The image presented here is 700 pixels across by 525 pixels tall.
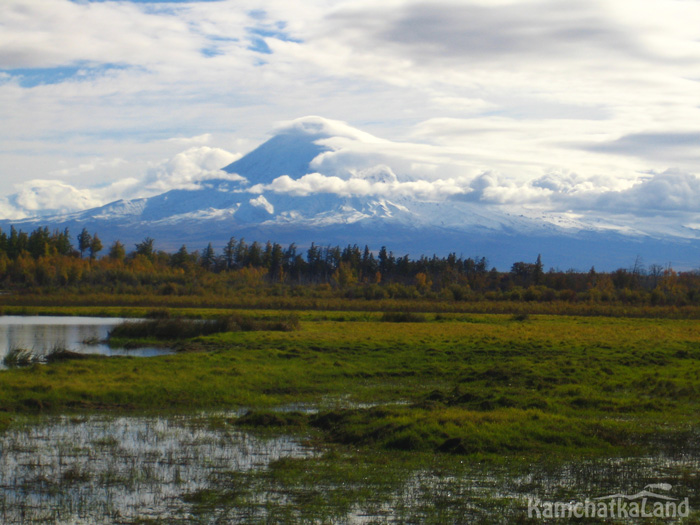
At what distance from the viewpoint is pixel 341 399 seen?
22.3 metres

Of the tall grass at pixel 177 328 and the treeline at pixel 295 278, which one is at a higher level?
the treeline at pixel 295 278

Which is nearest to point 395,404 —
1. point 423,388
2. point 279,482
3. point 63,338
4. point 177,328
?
point 423,388

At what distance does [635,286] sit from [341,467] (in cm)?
12521

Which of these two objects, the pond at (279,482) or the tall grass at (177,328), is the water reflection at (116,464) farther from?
the tall grass at (177,328)

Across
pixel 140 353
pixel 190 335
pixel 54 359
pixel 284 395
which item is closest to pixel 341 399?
pixel 284 395

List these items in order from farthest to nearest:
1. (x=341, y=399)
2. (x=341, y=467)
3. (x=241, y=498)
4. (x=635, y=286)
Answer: (x=635, y=286) → (x=341, y=399) → (x=341, y=467) → (x=241, y=498)

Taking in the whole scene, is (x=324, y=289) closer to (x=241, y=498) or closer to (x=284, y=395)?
(x=284, y=395)

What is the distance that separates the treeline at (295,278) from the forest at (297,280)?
0.20 metres

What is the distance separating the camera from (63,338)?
1699 inches

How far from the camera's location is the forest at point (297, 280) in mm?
100375

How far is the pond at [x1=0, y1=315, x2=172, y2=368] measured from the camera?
36312 mm

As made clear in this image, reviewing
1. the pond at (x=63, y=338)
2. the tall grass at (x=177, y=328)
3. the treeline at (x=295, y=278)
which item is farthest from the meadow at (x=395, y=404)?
the treeline at (x=295, y=278)

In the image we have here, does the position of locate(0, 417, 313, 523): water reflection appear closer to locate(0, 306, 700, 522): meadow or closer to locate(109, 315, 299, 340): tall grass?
locate(0, 306, 700, 522): meadow

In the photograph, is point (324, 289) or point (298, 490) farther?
point (324, 289)
